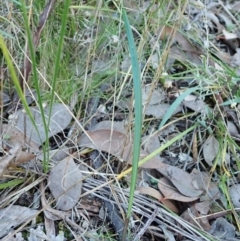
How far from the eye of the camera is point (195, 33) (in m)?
1.56

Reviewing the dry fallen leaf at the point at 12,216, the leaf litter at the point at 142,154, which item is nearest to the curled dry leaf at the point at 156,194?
the leaf litter at the point at 142,154

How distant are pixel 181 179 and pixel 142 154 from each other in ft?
0.40

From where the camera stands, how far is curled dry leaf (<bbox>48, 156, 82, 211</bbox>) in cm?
115

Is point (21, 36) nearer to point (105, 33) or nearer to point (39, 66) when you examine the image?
point (39, 66)

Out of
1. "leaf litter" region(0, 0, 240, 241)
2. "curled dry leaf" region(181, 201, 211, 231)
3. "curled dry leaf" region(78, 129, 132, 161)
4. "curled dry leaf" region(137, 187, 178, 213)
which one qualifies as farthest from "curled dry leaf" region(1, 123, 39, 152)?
"curled dry leaf" region(181, 201, 211, 231)

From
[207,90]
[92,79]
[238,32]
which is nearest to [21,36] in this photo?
[92,79]

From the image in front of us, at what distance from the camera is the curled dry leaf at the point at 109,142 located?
1.23 meters

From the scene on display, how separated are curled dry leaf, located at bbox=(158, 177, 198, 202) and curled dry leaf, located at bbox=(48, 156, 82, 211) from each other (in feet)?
0.70

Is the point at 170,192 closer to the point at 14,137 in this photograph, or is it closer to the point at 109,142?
the point at 109,142

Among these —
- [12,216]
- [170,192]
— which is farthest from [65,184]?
[170,192]

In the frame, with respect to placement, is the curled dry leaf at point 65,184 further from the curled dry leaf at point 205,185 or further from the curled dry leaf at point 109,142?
the curled dry leaf at point 205,185

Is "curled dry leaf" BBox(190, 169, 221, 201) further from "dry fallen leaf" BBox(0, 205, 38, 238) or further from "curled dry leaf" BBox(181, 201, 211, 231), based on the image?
"dry fallen leaf" BBox(0, 205, 38, 238)

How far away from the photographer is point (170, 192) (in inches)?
48.5

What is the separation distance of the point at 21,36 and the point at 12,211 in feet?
1.60
